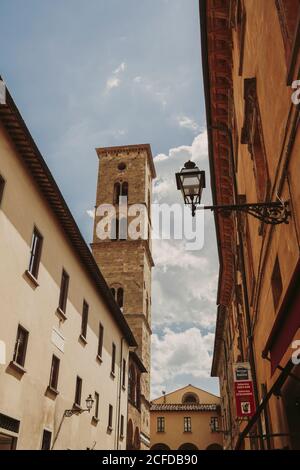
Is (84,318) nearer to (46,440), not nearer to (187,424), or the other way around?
(46,440)

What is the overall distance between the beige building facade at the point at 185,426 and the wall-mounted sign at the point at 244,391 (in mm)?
43820

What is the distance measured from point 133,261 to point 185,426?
2367 cm

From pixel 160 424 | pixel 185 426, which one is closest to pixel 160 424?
pixel 160 424

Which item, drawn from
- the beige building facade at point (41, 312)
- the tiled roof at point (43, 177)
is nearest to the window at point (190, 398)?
the beige building facade at point (41, 312)

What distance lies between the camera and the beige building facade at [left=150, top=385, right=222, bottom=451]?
50531 millimetres

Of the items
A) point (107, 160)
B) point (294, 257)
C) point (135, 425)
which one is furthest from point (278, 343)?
point (107, 160)

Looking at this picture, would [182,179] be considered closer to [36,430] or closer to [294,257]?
[294,257]

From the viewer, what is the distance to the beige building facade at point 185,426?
166ft

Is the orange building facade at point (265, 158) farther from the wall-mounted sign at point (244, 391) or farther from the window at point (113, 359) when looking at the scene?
the window at point (113, 359)

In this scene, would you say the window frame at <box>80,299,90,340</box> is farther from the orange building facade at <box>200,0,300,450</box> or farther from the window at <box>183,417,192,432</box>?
the window at <box>183,417,192,432</box>

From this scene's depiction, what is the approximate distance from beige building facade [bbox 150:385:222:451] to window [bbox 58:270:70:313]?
133 ft

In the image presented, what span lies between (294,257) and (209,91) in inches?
345

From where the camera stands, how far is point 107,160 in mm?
48344

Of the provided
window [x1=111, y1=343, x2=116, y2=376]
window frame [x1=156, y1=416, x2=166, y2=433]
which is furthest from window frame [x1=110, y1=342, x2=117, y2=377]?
window frame [x1=156, y1=416, x2=166, y2=433]
